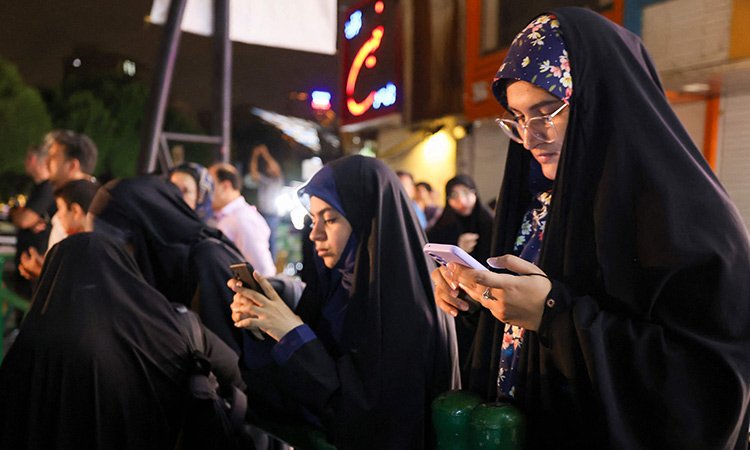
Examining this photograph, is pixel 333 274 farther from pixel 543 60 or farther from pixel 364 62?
pixel 364 62

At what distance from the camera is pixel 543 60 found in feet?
4.62

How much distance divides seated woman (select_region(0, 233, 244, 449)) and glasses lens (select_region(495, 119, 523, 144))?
1.58 m

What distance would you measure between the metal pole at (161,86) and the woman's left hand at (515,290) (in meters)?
4.17

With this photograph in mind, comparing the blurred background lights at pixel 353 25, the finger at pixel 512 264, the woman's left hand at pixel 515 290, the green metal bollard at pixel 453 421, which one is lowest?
the green metal bollard at pixel 453 421

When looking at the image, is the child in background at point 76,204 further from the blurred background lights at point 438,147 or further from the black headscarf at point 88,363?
the blurred background lights at point 438,147

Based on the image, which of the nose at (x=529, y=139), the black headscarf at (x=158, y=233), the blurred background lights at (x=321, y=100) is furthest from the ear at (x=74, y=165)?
the blurred background lights at (x=321, y=100)

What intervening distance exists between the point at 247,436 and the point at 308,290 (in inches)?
23.8

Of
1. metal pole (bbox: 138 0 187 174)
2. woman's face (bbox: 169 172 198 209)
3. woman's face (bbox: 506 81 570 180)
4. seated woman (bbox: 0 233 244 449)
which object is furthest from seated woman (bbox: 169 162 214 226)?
woman's face (bbox: 506 81 570 180)

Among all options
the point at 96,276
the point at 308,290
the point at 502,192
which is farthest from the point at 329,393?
the point at 96,276

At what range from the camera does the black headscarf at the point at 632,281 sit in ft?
3.81

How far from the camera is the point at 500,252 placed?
165 centimetres

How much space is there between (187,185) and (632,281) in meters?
4.37

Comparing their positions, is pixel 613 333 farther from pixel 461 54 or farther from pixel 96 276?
pixel 461 54

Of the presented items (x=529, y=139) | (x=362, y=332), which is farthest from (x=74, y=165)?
(x=529, y=139)
